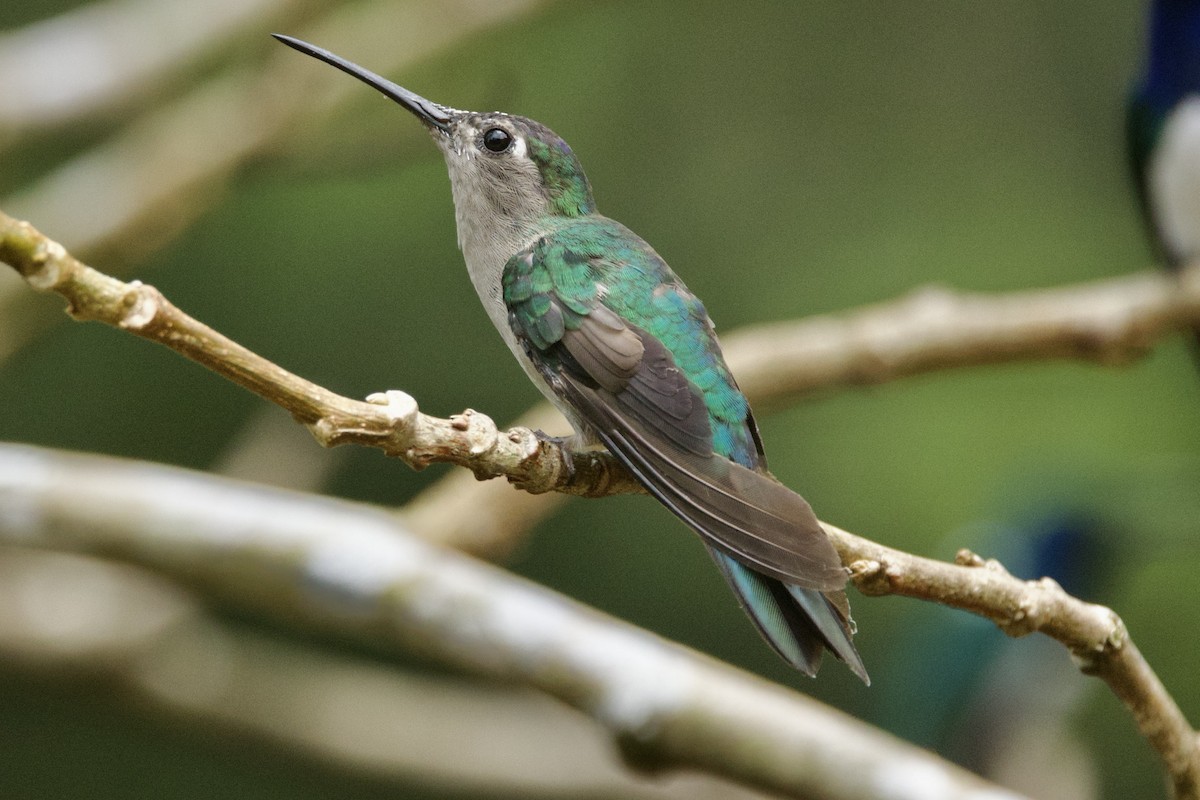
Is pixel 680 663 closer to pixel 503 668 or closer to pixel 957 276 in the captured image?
pixel 503 668

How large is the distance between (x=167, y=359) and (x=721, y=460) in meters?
4.17

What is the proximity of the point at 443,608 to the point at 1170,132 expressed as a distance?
9.43ft

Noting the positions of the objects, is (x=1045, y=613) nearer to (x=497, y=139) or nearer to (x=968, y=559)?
(x=968, y=559)

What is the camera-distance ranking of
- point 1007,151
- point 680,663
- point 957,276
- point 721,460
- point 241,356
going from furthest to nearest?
point 1007,151 < point 957,276 < point 680,663 < point 721,460 < point 241,356

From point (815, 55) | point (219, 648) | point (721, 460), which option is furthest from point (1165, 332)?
point (815, 55)

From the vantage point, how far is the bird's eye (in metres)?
1.76

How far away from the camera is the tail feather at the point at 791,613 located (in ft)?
4.55

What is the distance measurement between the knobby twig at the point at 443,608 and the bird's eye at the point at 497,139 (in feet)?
3.15

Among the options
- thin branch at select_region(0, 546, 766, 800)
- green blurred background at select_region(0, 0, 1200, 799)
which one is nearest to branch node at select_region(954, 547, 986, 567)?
thin branch at select_region(0, 546, 766, 800)

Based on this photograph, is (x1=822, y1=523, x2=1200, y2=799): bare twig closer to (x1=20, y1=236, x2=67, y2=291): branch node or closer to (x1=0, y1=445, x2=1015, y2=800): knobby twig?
(x1=0, y1=445, x2=1015, y2=800): knobby twig

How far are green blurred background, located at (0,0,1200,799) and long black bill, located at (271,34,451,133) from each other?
2320 millimetres

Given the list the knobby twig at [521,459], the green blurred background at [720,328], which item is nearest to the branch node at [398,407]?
the knobby twig at [521,459]

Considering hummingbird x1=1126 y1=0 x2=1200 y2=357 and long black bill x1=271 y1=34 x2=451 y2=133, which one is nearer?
long black bill x1=271 y1=34 x2=451 y2=133

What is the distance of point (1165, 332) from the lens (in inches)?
119
